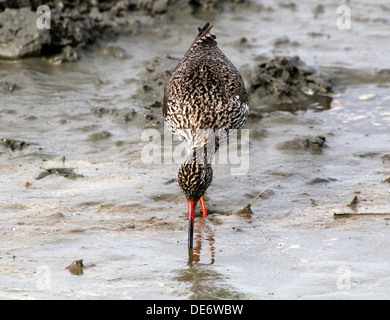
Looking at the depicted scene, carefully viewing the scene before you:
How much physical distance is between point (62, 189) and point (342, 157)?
3814 millimetres

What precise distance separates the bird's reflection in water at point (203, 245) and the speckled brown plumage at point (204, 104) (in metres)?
0.57

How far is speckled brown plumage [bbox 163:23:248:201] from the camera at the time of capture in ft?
26.1

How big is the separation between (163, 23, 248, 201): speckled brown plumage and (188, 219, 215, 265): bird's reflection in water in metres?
0.57

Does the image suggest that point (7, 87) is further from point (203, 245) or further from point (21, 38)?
point (203, 245)

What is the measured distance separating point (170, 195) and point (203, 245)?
4.36 feet

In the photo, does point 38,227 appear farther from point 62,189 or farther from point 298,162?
point 298,162

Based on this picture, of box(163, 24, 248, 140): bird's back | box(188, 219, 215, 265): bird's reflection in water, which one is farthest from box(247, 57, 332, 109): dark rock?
box(188, 219, 215, 265): bird's reflection in water

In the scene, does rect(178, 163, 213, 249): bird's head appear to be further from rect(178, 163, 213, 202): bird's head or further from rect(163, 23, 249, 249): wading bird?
rect(163, 23, 249, 249): wading bird

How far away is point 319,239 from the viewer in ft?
22.9

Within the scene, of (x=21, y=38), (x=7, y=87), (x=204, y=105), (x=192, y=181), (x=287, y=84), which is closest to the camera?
(x=192, y=181)

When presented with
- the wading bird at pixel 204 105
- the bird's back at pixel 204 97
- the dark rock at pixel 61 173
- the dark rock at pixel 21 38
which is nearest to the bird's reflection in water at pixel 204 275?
the wading bird at pixel 204 105

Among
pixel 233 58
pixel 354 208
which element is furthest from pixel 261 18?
pixel 354 208

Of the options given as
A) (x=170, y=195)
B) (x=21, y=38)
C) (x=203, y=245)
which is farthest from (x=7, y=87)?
(x=203, y=245)

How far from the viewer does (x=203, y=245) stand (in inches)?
272
